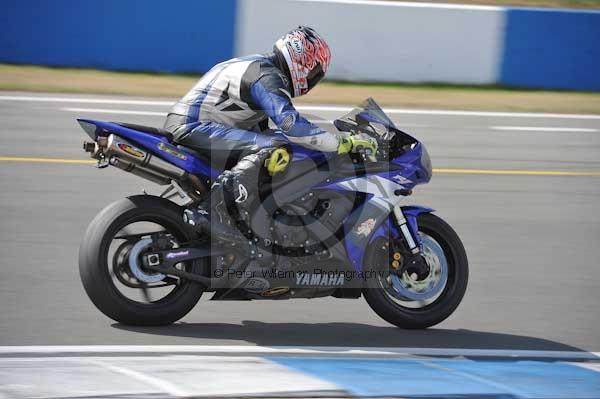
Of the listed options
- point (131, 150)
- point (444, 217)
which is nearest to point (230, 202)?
point (131, 150)

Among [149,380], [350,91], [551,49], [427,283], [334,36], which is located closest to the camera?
[149,380]

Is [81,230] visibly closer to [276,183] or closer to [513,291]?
[276,183]

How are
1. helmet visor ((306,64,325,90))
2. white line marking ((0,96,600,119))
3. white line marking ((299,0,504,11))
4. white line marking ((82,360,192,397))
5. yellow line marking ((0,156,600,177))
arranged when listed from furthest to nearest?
white line marking ((299,0,504,11)) → white line marking ((0,96,600,119)) → yellow line marking ((0,156,600,177)) → helmet visor ((306,64,325,90)) → white line marking ((82,360,192,397))

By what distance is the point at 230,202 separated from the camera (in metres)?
6.28

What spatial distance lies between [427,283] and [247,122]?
4.63 feet

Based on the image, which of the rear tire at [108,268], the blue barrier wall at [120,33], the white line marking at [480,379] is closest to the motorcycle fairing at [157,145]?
the rear tire at [108,268]

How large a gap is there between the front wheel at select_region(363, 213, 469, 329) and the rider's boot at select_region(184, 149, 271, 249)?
82cm

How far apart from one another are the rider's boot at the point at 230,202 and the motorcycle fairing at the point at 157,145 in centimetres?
13

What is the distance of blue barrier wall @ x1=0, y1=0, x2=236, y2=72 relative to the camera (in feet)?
51.7

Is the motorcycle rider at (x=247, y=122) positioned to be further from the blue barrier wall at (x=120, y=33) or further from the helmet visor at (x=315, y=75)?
the blue barrier wall at (x=120, y=33)

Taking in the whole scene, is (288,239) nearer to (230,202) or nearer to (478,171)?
(230,202)

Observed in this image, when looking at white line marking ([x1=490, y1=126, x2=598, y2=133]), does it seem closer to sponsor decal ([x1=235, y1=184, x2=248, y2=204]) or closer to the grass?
the grass

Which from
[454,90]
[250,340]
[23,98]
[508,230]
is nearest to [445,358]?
[250,340]

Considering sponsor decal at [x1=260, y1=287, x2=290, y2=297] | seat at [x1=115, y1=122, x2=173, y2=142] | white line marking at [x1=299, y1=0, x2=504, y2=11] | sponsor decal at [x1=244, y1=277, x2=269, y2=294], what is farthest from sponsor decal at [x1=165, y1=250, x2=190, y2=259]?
white line marking at [x1=299, y1=0, x2=504, y2=11]
